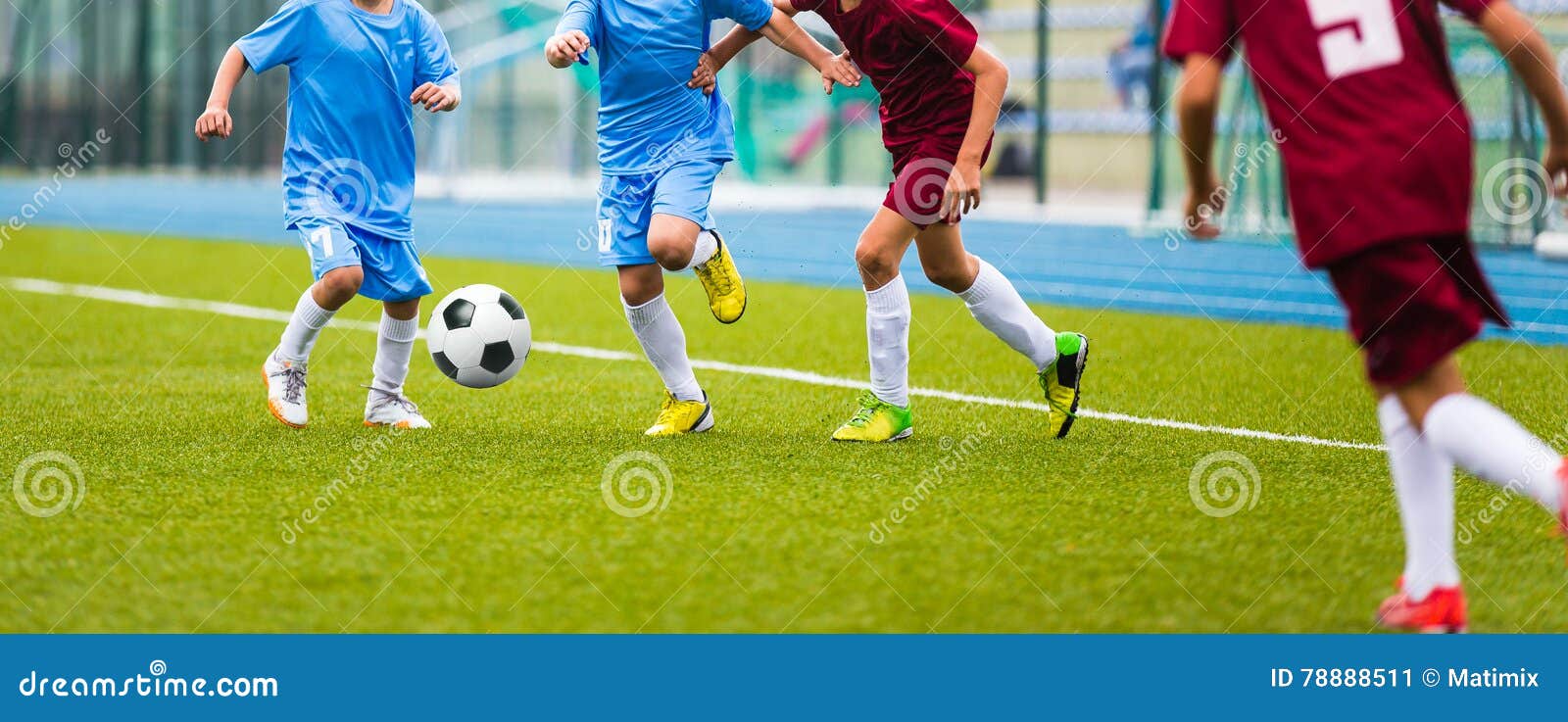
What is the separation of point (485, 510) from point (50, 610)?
47.5 inches

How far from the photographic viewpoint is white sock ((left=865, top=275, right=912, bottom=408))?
18.0 ft

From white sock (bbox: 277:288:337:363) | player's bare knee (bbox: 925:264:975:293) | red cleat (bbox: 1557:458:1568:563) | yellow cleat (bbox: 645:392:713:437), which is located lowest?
yellow cleat (bbox: 645:392:713:437)

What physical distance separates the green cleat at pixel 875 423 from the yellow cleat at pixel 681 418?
1.67 ft

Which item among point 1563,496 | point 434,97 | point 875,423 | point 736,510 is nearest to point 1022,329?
point 875,423

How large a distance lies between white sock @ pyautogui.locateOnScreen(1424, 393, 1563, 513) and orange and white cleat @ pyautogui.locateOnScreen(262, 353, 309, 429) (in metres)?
4.06

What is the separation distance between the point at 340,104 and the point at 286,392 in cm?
104

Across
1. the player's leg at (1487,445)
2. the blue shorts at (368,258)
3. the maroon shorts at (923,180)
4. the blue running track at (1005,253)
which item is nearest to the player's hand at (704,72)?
the maroon shorts at (923,180)

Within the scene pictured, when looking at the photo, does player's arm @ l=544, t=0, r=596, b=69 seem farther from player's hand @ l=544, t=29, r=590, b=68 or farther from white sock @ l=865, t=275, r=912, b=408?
white sock @ l=865, t=275, r=912, b=408

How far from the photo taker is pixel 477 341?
5.81 meters

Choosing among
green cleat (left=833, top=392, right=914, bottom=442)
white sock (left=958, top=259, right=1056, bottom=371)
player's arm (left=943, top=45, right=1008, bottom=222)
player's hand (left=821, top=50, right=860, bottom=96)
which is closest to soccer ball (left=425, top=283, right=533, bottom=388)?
green cleat (left=833, top=392, right=914, bottom=442)

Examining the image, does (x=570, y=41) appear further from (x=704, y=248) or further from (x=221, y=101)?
(x=221, y=101)

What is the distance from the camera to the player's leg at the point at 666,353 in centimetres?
575
